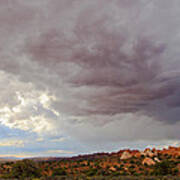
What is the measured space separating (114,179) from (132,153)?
34.7 meters

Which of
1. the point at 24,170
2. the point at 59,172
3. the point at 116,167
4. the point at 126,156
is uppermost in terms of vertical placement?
the point at 126,156

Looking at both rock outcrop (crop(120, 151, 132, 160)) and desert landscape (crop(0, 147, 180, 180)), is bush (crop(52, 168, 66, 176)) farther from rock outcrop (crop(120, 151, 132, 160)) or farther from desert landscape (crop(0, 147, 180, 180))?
rock outcrop (crop(120, 151, 132, 160))

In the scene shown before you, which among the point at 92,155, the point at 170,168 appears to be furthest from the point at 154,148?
the point at 170,168

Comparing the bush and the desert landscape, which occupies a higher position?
the desert landscape

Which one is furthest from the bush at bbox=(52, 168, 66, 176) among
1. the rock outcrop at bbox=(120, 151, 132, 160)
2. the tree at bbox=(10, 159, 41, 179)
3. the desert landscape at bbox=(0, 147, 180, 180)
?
the rock outcrop at bbox=(120, 151, 132, 160)

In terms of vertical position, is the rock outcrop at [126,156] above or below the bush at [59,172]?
above

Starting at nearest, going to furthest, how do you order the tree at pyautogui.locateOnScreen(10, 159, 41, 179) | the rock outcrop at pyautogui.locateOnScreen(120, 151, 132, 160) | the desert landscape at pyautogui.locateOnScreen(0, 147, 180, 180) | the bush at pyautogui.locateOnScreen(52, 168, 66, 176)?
the tree at pyautogui.locateOnScreen(10, 159, 41, 179), the desert landscape at pyautogui.locateOnScreen(0, 147, 180, 180), the bush at pyautogui.locateOnScreen(52, 168, 66, 176), the rock outcrop at pyautogui.locateOnScreen(120, 151, 132, 160)

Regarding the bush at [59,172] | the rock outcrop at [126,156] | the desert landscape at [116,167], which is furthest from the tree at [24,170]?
the rock outcrop at [126,156]

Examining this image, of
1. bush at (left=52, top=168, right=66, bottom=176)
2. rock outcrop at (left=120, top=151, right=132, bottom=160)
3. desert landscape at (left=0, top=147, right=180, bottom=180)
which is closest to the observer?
desert landscape at (left=0, top=147, right=180, bottom=180)

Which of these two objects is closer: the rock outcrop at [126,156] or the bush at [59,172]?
the bush at [59,172]

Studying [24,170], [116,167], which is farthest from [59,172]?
[24,170]

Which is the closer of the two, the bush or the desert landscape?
the desert landscape

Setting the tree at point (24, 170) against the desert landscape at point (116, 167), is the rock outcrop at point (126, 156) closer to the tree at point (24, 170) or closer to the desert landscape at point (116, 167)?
the desert landscape at point (116, 167)

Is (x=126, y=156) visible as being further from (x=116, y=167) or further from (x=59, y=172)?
(x=59, y=172)
